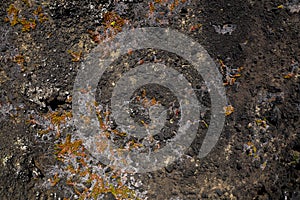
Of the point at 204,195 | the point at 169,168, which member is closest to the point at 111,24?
the point at 169,168

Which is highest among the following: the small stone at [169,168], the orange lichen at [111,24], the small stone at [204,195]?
the orange lichen at [111,24]

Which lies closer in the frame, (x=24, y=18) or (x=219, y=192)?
(x=219, y=192)

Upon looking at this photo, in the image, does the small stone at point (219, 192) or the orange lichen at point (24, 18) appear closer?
the small stone at point (219, 192)

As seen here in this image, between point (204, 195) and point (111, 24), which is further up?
point (111, 24)

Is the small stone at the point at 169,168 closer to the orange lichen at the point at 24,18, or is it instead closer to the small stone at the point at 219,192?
the small stone at the point at 219,192

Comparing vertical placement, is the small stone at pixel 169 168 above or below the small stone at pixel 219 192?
above

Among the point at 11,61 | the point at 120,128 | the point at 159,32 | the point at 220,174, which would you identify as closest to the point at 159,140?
the point at 120,128

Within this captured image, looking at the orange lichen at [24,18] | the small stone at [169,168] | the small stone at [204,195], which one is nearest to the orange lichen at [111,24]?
the orange lichen at [24,18]

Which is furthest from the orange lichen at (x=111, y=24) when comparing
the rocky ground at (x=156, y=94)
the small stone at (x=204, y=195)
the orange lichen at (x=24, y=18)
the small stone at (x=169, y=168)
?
the small stone at (x=204, y=195)

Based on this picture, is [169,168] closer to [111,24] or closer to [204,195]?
[204,195]
